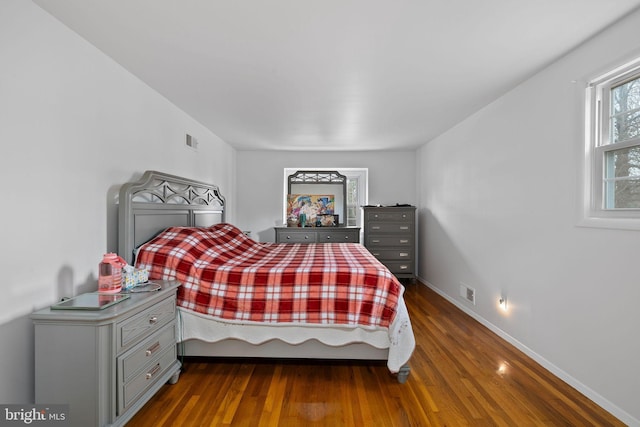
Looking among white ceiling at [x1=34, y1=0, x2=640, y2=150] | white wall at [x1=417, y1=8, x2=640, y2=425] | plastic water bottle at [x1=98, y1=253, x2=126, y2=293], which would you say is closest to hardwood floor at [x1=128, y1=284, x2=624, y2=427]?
white wall at [x1=417, y1=8, x2=640, y2=425]

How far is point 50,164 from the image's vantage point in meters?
1.71

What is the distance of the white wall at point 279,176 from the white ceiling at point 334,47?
6.79 feet

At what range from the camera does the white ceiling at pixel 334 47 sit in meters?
1.65

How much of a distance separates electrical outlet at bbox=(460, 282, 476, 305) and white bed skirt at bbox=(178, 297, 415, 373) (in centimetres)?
163

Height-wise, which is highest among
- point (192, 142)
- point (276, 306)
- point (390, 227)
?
point (192, 142)

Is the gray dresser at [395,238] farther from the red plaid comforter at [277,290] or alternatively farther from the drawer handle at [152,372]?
the drawer handle at [152,372]

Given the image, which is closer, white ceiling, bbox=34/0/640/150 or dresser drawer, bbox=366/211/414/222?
white ceiling, bbox=34/0/640/150

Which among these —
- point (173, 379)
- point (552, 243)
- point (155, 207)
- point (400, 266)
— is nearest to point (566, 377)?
point (552, 243)

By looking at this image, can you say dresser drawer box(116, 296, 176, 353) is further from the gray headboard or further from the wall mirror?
the wall mirror

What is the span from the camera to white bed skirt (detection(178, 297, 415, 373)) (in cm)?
218

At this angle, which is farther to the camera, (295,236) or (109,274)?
(295,236)

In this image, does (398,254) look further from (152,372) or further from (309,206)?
(152,372)

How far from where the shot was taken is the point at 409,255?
4930 mm

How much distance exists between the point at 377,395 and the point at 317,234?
3187 millimetres
